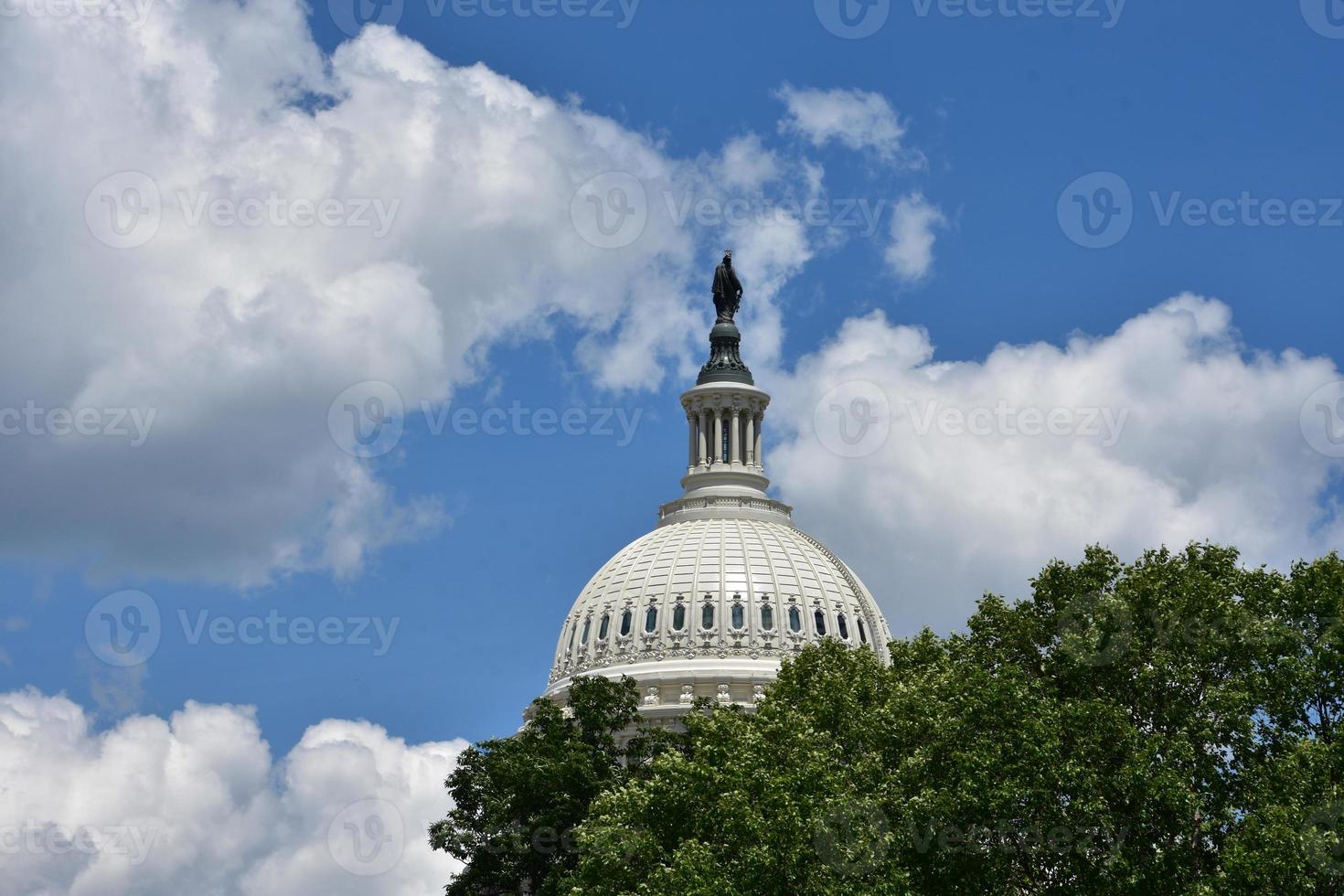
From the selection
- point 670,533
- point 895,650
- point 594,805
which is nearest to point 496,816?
point 594,805

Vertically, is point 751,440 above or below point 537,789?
above

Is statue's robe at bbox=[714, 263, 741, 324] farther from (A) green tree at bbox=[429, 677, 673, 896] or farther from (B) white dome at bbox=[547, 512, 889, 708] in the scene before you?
(A) green tree at bbox=[429, 677, 673, 896]

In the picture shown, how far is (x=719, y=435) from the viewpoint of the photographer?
16788cm

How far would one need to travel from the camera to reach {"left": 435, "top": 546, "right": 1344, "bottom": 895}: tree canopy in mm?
62500

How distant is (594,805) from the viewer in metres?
79.3

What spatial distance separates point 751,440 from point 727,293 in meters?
14.0

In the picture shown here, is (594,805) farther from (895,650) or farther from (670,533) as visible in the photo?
(670,533)

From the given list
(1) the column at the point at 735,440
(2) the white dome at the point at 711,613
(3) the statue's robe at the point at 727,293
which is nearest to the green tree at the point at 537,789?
(2) the white dome at the point at 711,613

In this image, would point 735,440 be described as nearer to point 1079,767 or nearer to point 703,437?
point 703,437

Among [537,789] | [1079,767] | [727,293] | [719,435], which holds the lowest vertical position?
[1079,767]

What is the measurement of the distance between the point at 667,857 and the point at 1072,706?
14926mm

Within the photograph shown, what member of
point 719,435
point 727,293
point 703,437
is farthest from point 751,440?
point 727,293

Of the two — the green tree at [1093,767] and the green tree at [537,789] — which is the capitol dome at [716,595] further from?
the green tree at [1093,767]

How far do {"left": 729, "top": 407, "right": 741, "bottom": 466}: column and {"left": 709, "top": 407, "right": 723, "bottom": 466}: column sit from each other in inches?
26.9
